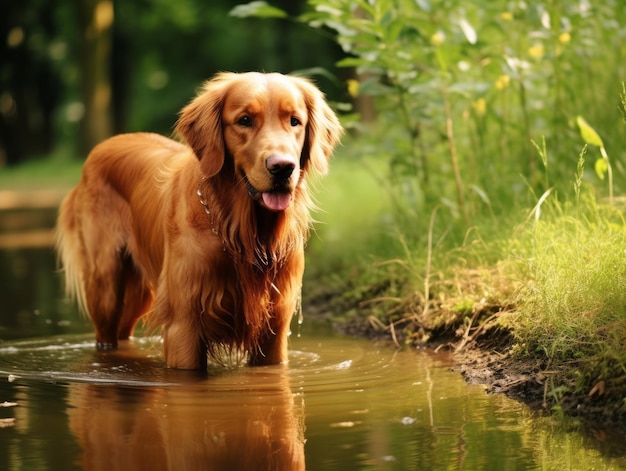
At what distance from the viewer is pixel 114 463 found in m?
3.95

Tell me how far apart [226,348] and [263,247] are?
1.96 feet

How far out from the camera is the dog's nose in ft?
17.2

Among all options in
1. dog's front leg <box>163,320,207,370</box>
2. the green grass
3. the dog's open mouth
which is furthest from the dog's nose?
the green grass

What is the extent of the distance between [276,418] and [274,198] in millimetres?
1165

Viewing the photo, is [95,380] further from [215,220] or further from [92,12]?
[92,12]

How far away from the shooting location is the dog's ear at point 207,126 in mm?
5555

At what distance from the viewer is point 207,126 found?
5.62 metres

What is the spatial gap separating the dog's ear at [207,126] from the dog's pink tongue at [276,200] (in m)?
0.30

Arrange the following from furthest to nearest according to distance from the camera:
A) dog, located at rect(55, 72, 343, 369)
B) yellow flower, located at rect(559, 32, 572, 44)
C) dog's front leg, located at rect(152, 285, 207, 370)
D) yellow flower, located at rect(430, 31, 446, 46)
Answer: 1. yellow flower, located at rect(559, 32, 572, 44)
2. yellow flower, located at rect(430, 31, 446, 46)
3. dog's front leg, located at rect(152, 285, 207, 370)
4. dog, located at rect(55, 72, 343, 369)

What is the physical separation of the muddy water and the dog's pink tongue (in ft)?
2.70

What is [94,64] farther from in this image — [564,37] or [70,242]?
[564,37]

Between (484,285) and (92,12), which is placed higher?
(92,12)

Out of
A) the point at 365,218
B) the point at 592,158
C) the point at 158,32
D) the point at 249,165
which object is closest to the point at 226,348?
the point at 249,165

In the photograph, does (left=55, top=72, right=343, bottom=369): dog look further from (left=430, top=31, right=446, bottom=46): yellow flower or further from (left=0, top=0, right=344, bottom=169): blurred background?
(left=0, top=0, right=344, bottom=169): blurred background
